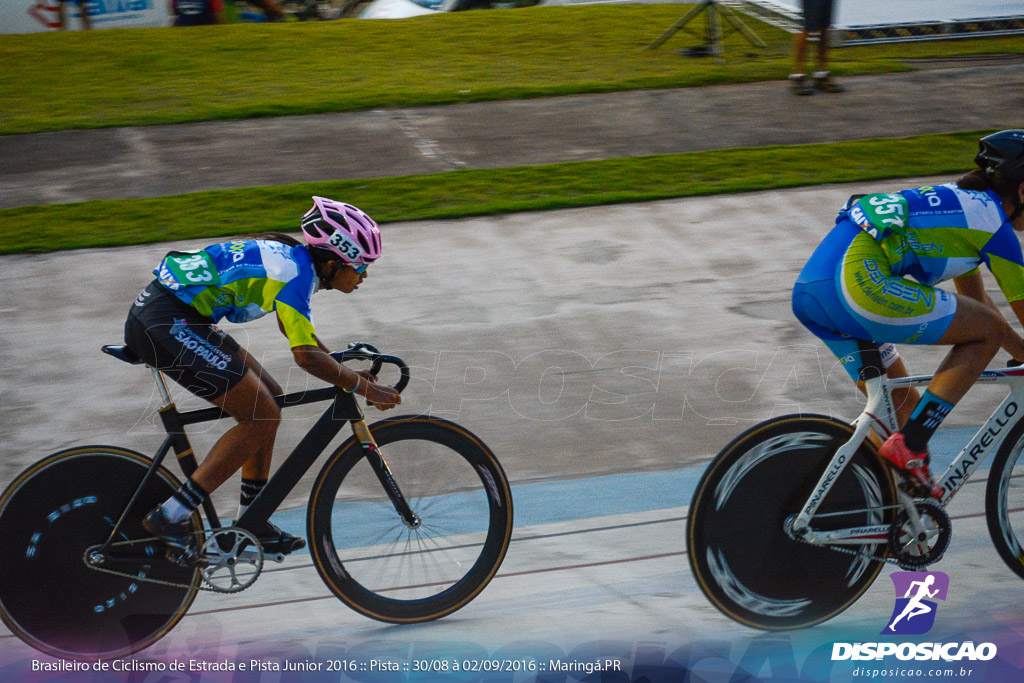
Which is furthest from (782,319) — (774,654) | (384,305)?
(774,654)

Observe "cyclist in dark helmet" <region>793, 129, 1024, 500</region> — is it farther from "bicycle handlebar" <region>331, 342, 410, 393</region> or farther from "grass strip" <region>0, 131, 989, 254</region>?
"grass strip" <region>0, 131, 989, 254</region>

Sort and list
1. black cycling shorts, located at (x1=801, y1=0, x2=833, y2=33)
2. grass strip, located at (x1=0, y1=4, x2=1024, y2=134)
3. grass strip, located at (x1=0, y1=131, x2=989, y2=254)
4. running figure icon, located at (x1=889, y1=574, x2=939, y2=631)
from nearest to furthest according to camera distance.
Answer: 1. running figure icon, located at (x1=889, y1=574, x2=939, y2=631)
2. grass strip, located at (x1=0, y1=131, x2=989, y2=254)
3. black cycling shorts, located at (x1=801, y1=0, x2=833, y2=33)
4. grass strip, located at (x1=0, y1=4, x2=1024, y2=134)

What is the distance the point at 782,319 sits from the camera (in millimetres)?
6707

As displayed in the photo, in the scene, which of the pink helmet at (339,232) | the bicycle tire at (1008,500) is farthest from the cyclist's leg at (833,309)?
the pink helmet at (339,232)

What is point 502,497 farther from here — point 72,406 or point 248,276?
point 72,406

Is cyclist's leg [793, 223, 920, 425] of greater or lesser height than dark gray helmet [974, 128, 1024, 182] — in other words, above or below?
below

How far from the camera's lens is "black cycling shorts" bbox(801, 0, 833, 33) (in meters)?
10.5

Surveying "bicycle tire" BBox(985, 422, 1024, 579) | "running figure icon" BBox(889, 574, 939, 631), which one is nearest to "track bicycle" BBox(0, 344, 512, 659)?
"running figure icon" BBox(889, 574, 939, 631)

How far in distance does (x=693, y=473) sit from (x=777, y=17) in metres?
11.4

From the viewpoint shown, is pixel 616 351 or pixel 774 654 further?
pixel 616 351

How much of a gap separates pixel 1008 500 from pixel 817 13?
777cm

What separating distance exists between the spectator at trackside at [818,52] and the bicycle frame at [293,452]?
8.40 metres

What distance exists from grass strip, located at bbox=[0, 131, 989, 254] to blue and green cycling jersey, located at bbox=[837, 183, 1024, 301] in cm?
477

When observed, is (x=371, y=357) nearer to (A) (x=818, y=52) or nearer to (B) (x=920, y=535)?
(B) (x=920, y=535)
